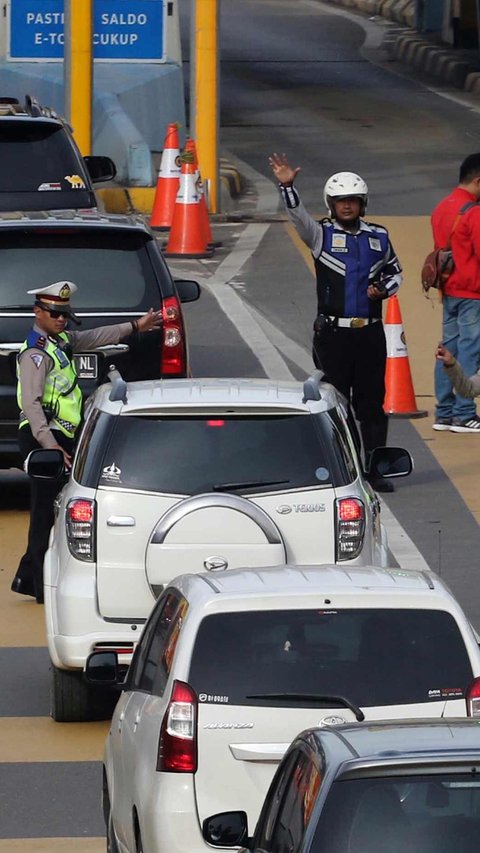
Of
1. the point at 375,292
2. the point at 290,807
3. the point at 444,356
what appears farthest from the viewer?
the point at 375,292

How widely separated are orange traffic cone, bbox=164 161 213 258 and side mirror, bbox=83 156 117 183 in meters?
2.52

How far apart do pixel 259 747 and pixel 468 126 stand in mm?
27690

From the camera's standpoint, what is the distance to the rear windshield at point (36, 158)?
53.6ft

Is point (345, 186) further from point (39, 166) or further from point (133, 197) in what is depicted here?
point (133, 197)

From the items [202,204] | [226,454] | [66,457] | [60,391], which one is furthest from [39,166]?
[226,454]

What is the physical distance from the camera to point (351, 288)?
13.0 metres

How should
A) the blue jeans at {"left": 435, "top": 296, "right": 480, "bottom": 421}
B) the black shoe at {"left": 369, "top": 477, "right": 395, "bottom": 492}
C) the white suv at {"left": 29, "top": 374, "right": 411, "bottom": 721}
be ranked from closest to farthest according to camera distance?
the white suv at {"left": 29, "top": 374, "right": 411, "bottom": 721}
the black shoe at {"left": 369, "top": 477, "right": 395, "bottom": 492}
the blue jeans at {"left": 435, "top": 296, "right": 480, "bottom": 421}

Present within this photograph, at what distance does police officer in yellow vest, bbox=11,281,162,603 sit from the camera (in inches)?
427

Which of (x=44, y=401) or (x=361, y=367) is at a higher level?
(x=44, y=401)

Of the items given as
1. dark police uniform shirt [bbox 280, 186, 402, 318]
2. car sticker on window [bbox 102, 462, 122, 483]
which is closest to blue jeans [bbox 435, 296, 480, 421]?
dark police uniform shirt [bbox 280, 186, 402, 318]

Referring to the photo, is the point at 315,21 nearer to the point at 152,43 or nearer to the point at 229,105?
the point at 229,105

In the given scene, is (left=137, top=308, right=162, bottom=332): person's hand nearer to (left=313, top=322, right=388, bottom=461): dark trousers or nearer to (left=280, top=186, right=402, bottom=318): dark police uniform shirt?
(left=280, top=186, right=402, bottom=318): dark police uniform shirt

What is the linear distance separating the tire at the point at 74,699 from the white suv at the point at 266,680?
2467 millimetres

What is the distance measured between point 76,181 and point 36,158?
1.46 ft
